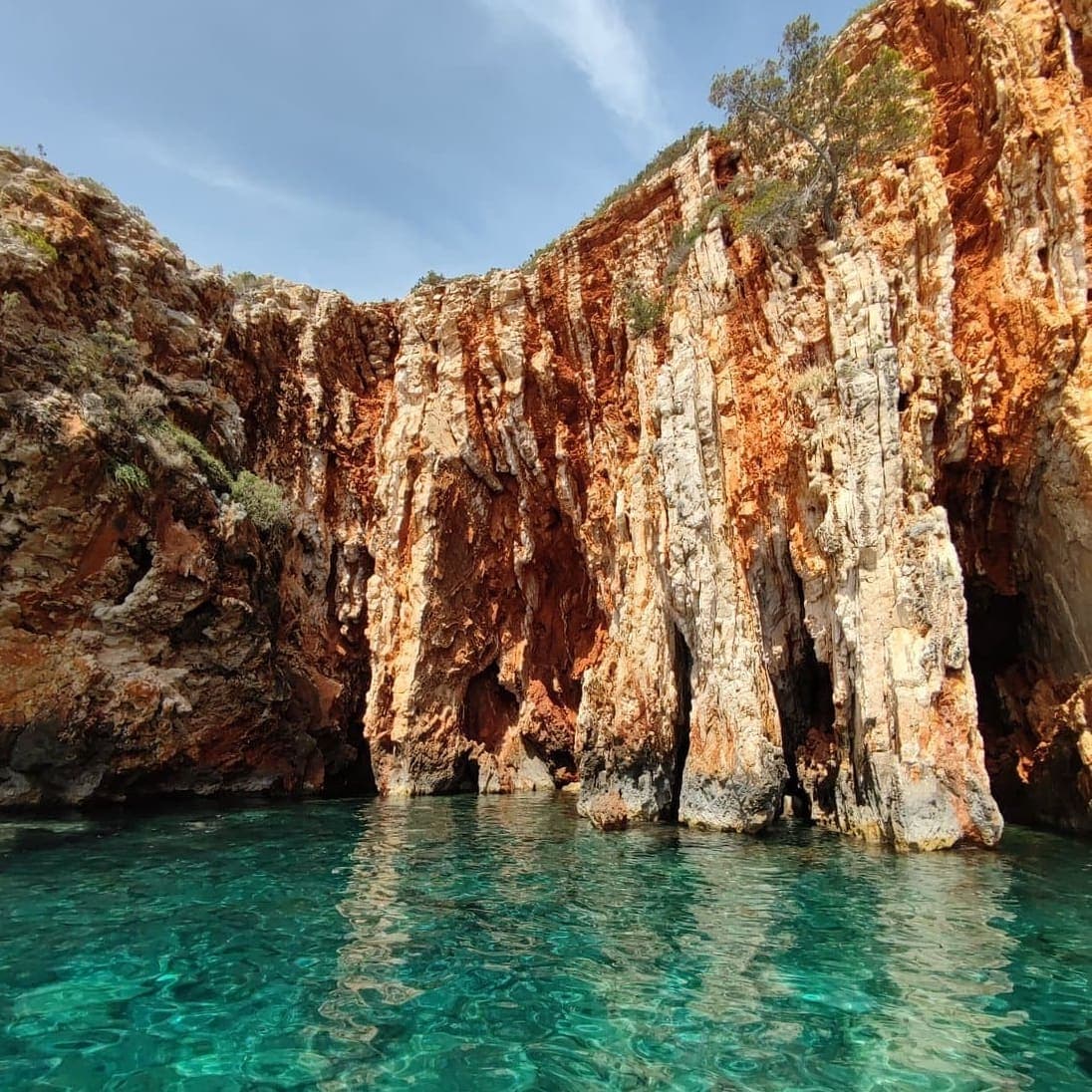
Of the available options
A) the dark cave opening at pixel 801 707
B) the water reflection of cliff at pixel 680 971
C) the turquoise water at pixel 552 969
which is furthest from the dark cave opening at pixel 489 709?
the water reflection of cliff at pixel 680 971

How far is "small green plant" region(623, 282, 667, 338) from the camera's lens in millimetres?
17672

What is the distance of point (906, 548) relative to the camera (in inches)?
456

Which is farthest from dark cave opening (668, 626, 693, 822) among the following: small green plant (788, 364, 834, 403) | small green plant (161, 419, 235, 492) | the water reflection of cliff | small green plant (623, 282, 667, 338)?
small green plant (161, 419, 235, 492)

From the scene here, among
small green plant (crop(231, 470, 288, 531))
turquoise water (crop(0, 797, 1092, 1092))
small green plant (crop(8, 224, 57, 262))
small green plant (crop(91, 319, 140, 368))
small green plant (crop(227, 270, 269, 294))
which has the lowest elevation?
turquoise water (crop(0, 797, 1092, 1092))

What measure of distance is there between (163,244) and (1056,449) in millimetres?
23060

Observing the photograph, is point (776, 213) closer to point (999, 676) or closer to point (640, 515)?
point (640, 515)

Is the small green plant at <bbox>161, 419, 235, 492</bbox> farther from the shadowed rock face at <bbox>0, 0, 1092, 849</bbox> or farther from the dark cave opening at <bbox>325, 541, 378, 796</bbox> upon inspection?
the dark cave opening at <bbox>325, 541, 378, 796</bbox>

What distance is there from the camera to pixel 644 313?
58.6 ft

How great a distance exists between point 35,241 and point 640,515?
51.2ft

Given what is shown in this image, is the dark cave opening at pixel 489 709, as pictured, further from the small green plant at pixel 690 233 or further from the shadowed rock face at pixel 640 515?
the small green plant at pixel 690 233

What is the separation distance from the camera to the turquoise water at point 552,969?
172 inches

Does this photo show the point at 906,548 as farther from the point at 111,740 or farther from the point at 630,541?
the point at 111,740

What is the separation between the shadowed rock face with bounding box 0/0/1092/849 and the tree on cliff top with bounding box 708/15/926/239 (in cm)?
70

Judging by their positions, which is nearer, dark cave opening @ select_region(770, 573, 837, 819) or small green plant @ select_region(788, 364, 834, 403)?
small green plant @ select_region(788, 364, 834, 403)
